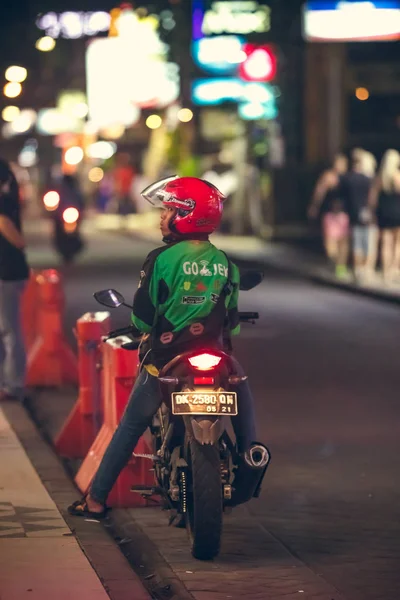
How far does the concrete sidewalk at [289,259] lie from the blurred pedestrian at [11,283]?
1048 centimetres

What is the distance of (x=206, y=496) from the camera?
733 cm

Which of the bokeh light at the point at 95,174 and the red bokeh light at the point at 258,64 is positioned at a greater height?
the red bokeh light at the point at 258,64

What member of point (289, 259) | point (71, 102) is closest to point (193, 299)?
point (289, 259)

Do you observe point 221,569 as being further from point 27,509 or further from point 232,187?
point 232,187

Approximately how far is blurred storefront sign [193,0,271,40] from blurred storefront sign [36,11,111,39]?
827 inches

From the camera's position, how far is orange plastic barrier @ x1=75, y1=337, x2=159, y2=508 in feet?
28.9

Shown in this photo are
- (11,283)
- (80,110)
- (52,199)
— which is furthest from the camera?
(80,110)

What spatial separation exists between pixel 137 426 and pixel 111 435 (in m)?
1.08

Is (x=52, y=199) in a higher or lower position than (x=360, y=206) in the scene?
lower

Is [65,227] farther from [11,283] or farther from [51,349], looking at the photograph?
[11,283]

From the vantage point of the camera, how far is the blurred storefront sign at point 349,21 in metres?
29.6

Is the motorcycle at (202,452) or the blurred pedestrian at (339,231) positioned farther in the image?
the blurred pedestrian at (339,231)

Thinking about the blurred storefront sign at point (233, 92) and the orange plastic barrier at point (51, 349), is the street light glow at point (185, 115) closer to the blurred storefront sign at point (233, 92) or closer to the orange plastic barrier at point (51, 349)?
the blurred storefront sign at point (233, 92)

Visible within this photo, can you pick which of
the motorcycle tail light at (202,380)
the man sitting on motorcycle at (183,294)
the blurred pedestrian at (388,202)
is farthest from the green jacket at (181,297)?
the blurred pedestrian at (388,202)
